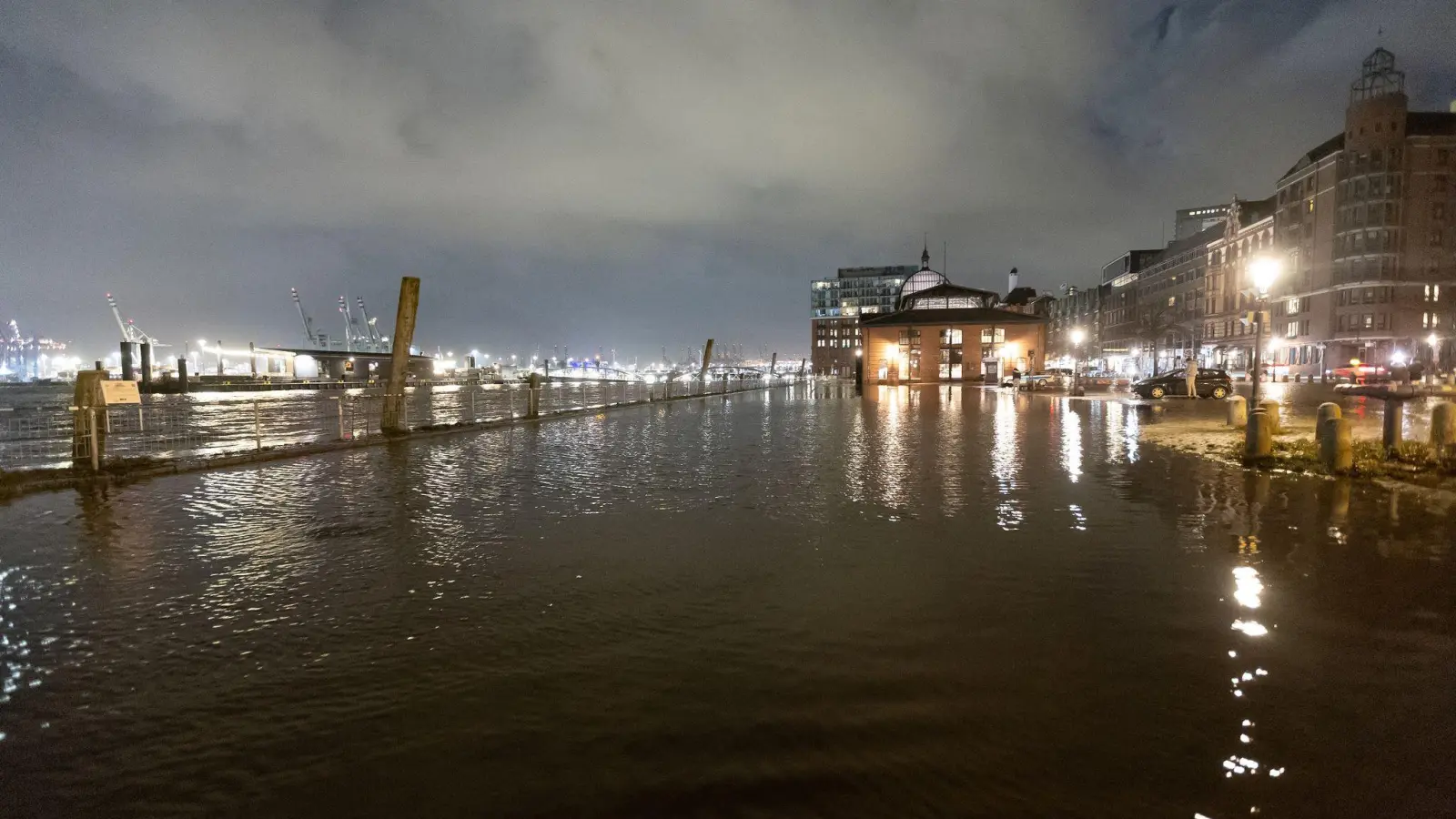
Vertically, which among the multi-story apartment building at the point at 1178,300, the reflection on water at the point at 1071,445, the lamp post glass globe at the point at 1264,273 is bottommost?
the reflection on water at the point at 1071,445

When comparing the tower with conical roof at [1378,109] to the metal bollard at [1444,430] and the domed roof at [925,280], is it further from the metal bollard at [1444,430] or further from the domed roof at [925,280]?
the metal bollard at [1444,430]

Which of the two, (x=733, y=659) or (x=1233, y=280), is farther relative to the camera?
(x=1233, y=280)

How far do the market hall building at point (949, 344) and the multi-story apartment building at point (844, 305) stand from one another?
83493mm

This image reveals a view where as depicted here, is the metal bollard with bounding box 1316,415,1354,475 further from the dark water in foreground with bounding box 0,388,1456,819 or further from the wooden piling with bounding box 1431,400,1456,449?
the dark water in foreground with bounding box 0,388,1456,819

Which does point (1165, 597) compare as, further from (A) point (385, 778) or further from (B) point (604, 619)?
(A) point (385, 778)

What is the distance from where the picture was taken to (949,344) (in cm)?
6150

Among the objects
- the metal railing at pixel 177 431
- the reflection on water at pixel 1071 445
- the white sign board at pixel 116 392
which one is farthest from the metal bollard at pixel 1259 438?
the white sign board at pixel 116 392

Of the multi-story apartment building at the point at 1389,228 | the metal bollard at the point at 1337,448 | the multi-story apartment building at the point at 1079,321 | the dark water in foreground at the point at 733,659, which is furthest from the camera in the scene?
the multi-story apartment building at the point at 1079,321

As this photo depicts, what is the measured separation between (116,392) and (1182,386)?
4216 cm

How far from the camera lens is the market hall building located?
60.0 metres

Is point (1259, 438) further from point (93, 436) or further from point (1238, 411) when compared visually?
point (93, 436)

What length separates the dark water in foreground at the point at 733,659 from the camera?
3.15 m

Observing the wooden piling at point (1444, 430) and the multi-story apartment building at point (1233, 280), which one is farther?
the multi-story apartment building at point (1233, 280)

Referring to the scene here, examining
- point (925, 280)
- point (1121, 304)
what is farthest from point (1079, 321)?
point (925, 280)
